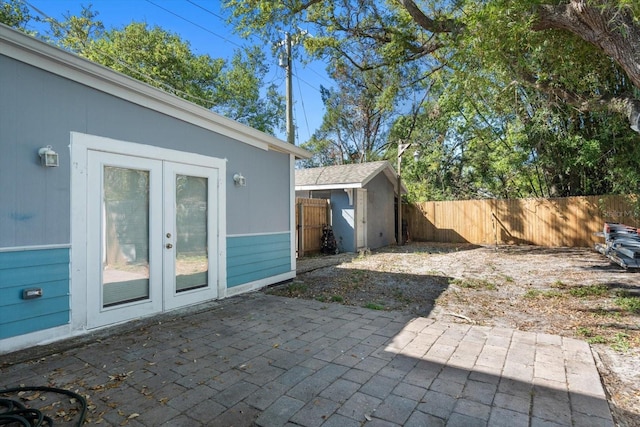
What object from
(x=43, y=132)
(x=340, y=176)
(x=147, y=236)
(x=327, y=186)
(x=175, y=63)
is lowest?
(x=147, y=236)

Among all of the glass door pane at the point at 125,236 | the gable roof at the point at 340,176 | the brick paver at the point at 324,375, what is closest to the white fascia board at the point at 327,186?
the gable roof at the point at 340,176

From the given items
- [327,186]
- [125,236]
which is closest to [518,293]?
[125,236]

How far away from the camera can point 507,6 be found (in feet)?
14.6

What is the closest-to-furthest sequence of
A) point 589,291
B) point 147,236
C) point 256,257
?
point 147,236 < point 589,291 < point 256,257

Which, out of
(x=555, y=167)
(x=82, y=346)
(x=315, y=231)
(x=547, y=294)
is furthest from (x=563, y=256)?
(x=82, y=346)

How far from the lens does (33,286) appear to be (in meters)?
3.14

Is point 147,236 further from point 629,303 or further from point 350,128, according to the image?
point 350,128

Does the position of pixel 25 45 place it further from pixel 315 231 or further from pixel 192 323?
pixel 315 231

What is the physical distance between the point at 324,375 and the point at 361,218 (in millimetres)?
9202

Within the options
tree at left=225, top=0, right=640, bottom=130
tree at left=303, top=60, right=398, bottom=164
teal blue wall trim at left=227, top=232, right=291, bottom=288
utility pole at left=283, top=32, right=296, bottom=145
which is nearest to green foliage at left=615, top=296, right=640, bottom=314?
tree at left=225, top=0, right=640, bottom=130

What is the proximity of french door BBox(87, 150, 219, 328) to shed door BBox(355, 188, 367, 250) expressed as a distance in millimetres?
7018

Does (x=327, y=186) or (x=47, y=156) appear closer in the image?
(x=47, y=156)

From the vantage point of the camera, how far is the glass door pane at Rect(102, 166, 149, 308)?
3.73 m

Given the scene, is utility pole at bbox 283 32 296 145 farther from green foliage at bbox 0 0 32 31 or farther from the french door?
green foliage at bbox 0 0 32 31
